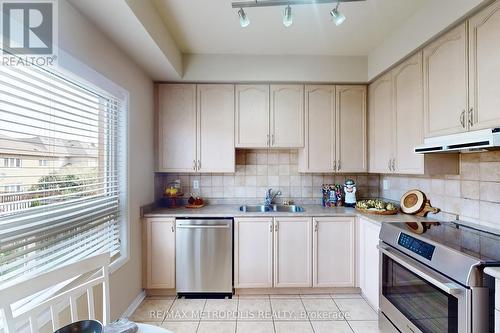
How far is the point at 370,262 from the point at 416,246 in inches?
34.8

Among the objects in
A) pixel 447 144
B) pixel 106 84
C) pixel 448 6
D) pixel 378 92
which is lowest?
pixel 447 144

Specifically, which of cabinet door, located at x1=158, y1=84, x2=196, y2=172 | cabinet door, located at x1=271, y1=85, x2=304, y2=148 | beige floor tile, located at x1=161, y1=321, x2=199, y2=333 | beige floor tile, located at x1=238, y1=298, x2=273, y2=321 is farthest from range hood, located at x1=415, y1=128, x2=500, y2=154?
beige floor tile, located at x1=161, y1=321, x2=199, y2=333

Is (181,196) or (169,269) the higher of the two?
(181,196)

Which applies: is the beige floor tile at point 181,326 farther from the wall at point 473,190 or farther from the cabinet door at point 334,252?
the wall at point 473,190

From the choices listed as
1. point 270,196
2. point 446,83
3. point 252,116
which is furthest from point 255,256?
point 446,83

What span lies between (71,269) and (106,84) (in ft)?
4.55

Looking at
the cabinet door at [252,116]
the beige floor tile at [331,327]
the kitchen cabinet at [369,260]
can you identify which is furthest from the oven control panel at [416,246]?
the cabinet door at [252,116]

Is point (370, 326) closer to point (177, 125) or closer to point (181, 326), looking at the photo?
point (181, 326)

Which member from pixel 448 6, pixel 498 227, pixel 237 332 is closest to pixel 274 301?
pixel 237 332

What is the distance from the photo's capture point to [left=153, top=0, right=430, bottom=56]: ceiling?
75.5 inches

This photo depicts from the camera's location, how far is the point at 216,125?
282cm

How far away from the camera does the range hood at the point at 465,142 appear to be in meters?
1.33

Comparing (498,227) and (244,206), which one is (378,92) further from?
(244,206)

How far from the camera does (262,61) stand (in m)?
2.72
